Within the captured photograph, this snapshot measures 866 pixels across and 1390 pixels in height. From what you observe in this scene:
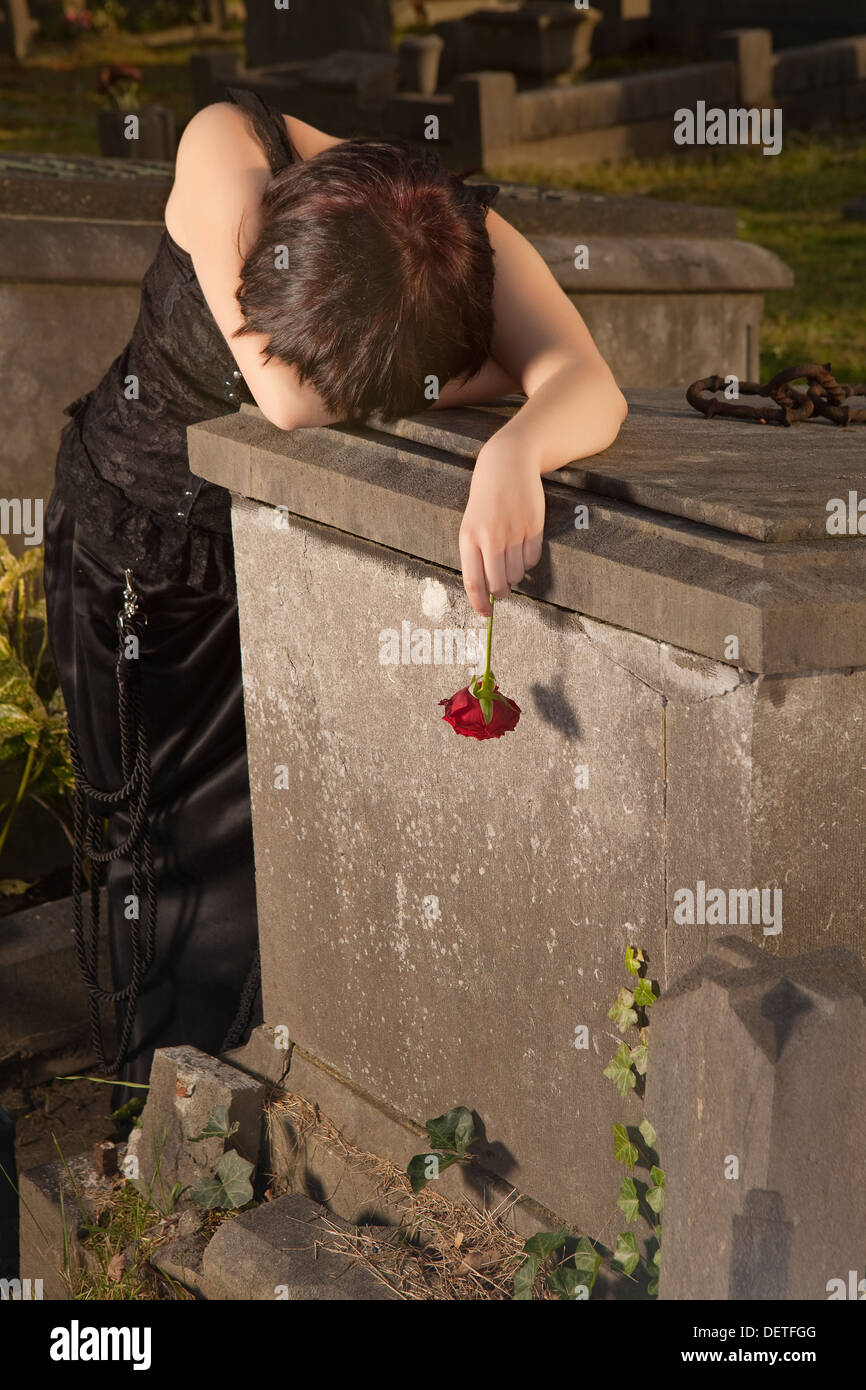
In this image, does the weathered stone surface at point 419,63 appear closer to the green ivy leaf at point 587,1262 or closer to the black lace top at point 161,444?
the black lace top at point 161,444

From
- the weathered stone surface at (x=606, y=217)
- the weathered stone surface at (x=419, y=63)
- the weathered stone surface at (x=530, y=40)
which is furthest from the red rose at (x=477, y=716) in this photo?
the weathered stone surface at (x=530, y=40)

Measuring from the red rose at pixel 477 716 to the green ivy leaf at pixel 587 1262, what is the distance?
2.45ft

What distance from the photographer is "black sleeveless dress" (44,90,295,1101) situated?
301 cm

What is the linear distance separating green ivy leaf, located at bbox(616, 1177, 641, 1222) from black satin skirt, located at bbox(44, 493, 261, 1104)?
140 centimetres

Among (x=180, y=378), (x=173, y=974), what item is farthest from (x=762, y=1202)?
(x=173, y=974)

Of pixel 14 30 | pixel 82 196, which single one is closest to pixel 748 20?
pixel 14 30

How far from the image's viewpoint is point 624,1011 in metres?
2.12

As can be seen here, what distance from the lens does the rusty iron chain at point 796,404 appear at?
271cm

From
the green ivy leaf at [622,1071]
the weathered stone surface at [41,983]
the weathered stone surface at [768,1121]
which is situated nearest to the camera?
the weathered stone surface at [768,1121]

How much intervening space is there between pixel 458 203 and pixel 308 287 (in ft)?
0.92

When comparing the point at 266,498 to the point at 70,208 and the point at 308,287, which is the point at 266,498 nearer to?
the point at 308,287

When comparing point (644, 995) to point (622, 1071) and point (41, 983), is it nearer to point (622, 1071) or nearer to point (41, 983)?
point (622, 1071)

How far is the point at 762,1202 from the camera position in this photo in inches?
62.4

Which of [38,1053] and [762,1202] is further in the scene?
[38,1053]
